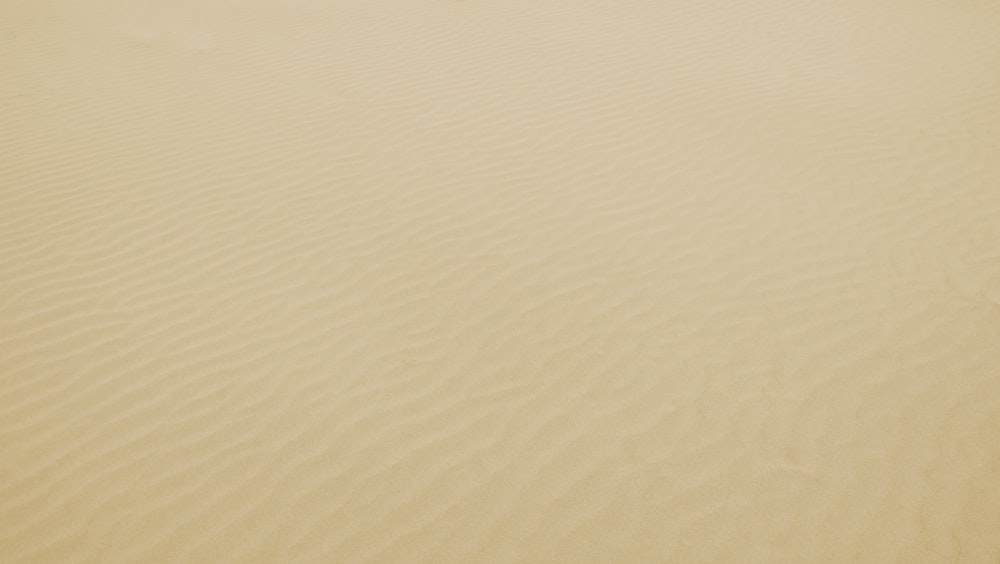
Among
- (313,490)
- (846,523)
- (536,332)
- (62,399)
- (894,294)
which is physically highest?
(62,399)

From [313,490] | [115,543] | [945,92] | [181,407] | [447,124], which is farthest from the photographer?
[945,92]

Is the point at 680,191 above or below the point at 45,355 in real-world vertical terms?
below

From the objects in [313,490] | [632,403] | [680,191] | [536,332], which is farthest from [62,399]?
[680,191]

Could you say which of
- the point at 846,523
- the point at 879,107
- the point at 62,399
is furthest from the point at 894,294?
the point at 62,399

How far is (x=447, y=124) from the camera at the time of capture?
6.46m

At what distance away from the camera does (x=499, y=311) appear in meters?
4.21

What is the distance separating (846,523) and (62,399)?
172 inches

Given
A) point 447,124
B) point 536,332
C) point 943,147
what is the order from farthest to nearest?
1. point 447,124
2. point 943,147
3. point 536,332

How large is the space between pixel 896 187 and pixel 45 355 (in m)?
6.81

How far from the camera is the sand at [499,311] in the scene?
120 inches

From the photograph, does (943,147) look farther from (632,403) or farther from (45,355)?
(45,355)

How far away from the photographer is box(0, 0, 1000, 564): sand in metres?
3.04

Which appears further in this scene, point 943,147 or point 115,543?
point 943,147

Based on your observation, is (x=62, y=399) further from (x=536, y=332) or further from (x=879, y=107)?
(x=879, y=107)
